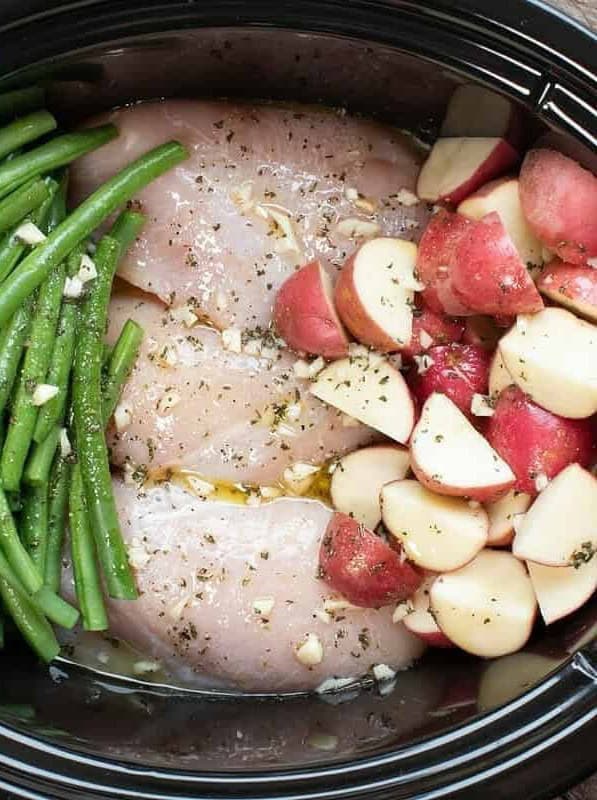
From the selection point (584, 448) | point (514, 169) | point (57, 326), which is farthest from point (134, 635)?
point (514, 169)

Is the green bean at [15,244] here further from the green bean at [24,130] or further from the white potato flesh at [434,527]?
the white potato flesh at [434,527]

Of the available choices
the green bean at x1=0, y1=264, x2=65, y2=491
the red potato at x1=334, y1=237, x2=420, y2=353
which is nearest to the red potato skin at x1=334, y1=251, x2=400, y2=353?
the red potato at x1=334, y1=237, x2=420, y2=353

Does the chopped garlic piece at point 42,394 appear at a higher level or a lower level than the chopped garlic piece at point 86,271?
lower

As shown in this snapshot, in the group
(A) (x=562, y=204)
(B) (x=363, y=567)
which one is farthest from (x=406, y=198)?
(B) (x=363, y=567)

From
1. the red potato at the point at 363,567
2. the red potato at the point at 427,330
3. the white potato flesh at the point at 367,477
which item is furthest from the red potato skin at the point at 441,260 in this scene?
the red potato at the point at 363,567

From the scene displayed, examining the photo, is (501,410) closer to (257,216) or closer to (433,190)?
(433,190)

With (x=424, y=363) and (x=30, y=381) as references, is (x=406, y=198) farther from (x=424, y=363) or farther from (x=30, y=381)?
(x=30, y=381)
